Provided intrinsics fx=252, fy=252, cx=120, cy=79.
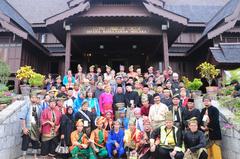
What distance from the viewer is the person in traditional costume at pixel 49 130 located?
7191 millimetres

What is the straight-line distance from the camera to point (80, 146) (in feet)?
22.5

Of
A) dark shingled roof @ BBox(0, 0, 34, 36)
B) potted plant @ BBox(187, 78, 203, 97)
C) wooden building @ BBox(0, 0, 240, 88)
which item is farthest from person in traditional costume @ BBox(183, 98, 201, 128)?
dark shingled roof @ BBox(0, 0, 34, 36)

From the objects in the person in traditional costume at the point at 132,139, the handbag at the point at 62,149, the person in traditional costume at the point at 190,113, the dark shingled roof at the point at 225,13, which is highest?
the dark shingled roof at the point at 225,13

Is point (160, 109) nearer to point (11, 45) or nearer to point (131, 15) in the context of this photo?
point (131, 15)

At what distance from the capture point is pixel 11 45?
16438 millimetres

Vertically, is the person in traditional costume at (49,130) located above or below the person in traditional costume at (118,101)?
below

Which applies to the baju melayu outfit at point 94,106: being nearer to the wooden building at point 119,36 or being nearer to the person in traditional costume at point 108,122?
the person in traditional costume at point 108,122

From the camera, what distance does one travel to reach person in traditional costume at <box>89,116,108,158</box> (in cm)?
691

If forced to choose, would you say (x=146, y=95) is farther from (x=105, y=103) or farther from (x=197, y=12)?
(x=197, y=12)

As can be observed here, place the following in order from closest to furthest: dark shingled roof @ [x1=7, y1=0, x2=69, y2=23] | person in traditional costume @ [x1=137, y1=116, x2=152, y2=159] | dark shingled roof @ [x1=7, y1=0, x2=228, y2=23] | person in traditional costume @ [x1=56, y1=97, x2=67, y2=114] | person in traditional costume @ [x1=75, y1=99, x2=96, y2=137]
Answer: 1. person in traditional costume @ [x1=137, y1=116, x2=152, y2=159]
2. person in traditional costume @ [x1=75, y1=99, x2=96, y2=137]
3. person in traditional costume @ [x1=56, y1=97, x2=67, y2=114]
4. dark shingled roof @ [x1=7, y1=0, x2=228, y2=23]
5. dark shingled roof @ [x1=7, y1=0, x2=69, y2=23]

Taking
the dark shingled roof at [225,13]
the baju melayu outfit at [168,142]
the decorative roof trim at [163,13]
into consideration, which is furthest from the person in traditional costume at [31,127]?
the dark shingled roof at [225,13]

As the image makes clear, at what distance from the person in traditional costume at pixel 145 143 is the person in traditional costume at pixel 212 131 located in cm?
141

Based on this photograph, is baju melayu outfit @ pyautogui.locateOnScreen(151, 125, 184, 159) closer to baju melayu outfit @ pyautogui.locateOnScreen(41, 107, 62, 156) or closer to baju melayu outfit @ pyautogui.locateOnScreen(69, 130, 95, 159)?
baju melayu outfit @ pyautogui.locateOnScreen(69, 130, 95, 159)

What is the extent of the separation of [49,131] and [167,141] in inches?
133
